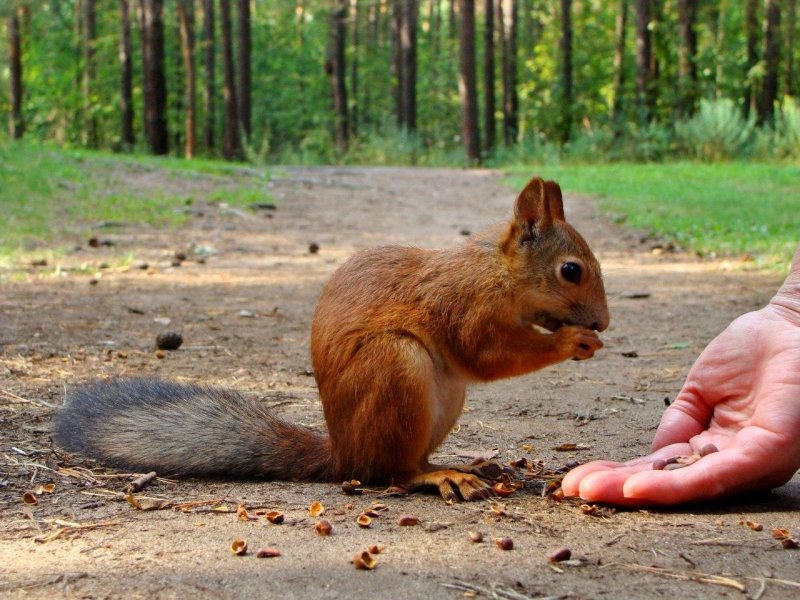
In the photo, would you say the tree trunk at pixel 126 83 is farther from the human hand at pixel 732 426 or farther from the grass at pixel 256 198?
the human hand at pixel 732 426

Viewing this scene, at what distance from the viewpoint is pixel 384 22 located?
153 feet

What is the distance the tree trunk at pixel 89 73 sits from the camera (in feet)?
94.2

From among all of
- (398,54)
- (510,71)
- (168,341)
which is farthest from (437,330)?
(398,54)

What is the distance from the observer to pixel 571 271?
307cm

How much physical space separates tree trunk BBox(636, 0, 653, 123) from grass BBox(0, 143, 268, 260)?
11.1 metres

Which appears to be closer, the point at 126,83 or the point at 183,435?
the point at 183,435

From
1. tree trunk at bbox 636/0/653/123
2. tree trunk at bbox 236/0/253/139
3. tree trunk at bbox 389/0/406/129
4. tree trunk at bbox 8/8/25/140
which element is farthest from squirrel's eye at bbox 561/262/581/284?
tree trunk at bbox 389/0/406/129

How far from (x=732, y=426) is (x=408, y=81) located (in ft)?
84.5

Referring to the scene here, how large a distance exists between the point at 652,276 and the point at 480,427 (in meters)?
4.13

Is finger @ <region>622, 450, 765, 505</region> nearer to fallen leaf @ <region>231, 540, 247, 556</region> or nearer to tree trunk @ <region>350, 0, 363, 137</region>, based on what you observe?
fallen leaf @ <region>231, 540, 247, 556</region>

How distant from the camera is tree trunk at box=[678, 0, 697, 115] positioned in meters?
22.1

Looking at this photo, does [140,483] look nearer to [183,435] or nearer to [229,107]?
[183,435]

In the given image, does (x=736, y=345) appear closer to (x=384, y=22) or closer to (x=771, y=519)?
(x=771, y=519)

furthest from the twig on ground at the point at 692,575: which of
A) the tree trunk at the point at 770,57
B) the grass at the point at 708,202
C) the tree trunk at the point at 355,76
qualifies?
the tree trunk at the point at 355,76
